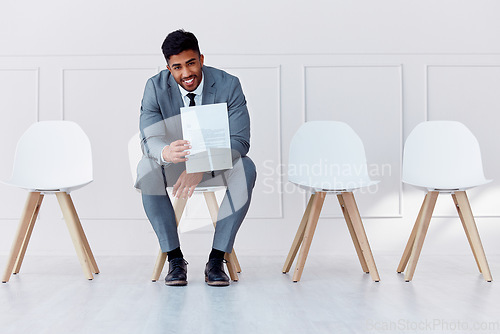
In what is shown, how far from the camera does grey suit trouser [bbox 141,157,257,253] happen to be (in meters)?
2.16

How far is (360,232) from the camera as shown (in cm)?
231

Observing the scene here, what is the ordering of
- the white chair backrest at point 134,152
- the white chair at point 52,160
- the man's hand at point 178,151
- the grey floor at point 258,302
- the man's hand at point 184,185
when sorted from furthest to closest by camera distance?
the white chair backrest at point 134,152 < the white chair at point 52,160 < the man's hand at point 184,185 < the man's hand at point 178,151 < the grey floor at point 258,302

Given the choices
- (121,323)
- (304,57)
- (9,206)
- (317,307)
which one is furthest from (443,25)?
(9,206)

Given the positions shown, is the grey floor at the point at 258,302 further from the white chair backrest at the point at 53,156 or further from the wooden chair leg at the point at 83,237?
the white chair backrest at the point at 53,156

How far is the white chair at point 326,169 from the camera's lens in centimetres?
233

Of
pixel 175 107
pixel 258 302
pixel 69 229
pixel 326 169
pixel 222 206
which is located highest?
pixel 175 107

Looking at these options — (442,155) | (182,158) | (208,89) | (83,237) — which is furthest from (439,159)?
(83,237)

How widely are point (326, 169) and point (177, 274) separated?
2.87ft

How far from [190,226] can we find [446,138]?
1.50 metres

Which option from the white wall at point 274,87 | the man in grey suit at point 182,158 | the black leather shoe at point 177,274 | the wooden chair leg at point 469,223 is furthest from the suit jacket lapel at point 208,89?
the wooden chair leg at point 469,223

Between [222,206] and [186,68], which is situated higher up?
[186,68]

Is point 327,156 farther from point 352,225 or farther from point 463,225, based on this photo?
point 463,225

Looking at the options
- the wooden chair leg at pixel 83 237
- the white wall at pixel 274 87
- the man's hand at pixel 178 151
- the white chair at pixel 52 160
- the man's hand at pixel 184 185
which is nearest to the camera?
the man's hand at pixel 178 151

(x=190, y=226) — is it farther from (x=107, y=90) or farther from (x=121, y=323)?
(x=121, y=323)
